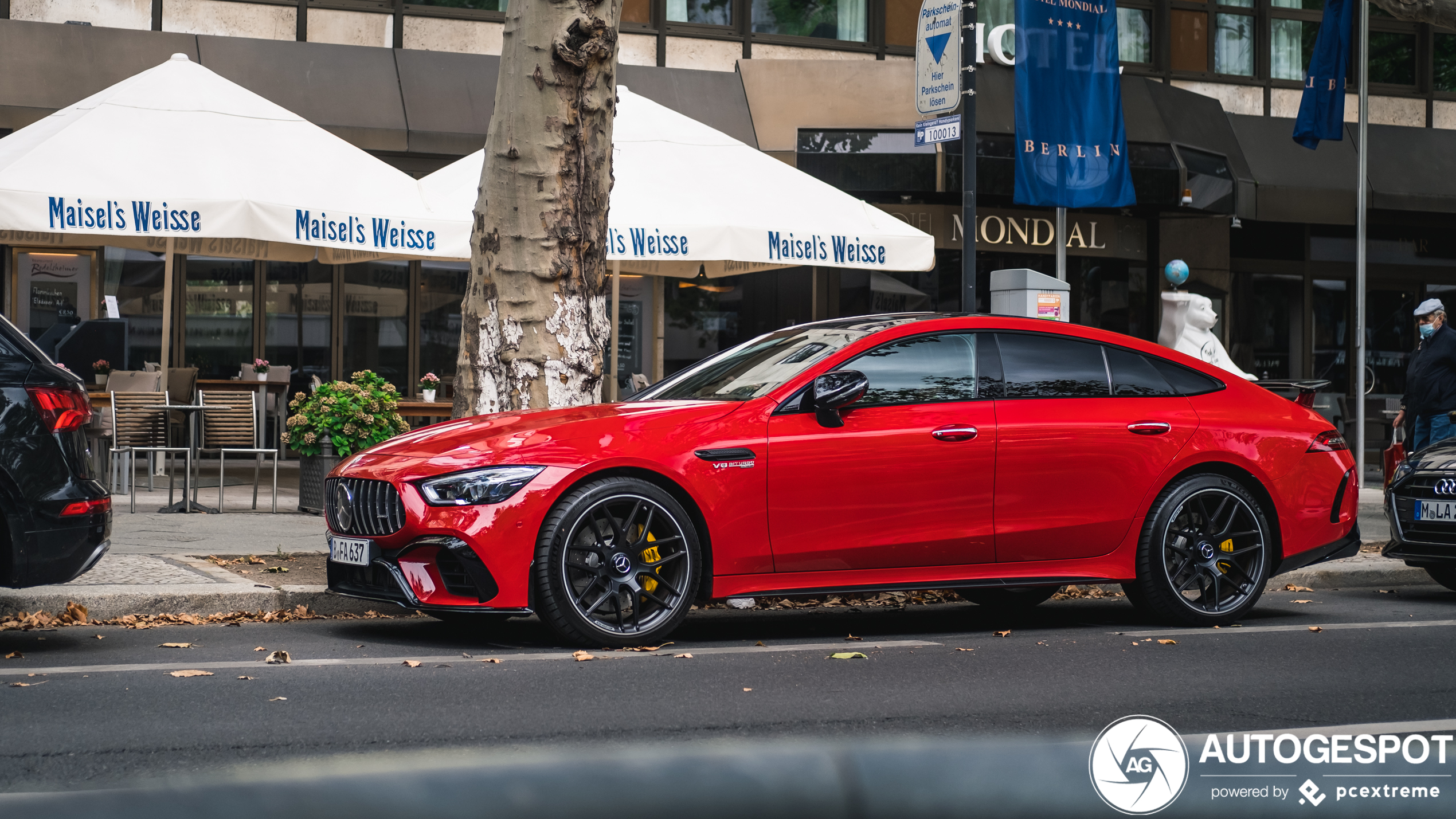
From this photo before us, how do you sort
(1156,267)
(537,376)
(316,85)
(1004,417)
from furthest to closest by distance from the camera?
(1156,267)
(316,85)
(537,376)
(1004,417)

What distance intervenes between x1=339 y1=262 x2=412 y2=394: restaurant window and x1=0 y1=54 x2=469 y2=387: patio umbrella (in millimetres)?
5410

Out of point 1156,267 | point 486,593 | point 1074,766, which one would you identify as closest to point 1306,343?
point 1156,267

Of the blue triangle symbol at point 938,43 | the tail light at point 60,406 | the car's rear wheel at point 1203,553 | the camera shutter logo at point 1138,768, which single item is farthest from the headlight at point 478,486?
the blue triangle symbol at point 938,43

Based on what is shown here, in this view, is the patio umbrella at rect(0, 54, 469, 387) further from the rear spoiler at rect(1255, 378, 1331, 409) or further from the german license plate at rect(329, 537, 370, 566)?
the rear spoiler at rect(1255, 378, 1331, 409)

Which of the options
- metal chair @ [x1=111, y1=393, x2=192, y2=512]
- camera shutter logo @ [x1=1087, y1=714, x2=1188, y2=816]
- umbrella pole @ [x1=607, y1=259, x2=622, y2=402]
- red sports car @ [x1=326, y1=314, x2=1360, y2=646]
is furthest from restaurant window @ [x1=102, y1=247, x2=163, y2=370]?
camera shutter logo @ [x1=1087, y1=714, x2=1188, y2=816]

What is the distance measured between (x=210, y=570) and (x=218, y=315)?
10113mm

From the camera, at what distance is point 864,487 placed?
21.9 ft

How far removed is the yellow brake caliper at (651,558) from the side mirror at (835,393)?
951 mm

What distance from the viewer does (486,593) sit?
609 cm

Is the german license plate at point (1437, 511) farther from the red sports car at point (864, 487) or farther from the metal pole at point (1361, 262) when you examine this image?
the metal pole at point (1361, 262)

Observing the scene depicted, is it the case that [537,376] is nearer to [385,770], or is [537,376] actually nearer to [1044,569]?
[1044,569]

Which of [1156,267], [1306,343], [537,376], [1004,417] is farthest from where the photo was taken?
[1306,343]

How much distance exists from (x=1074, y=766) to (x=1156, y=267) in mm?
20325

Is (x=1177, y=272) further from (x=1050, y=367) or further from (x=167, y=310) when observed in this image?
(x=167, y=310)
